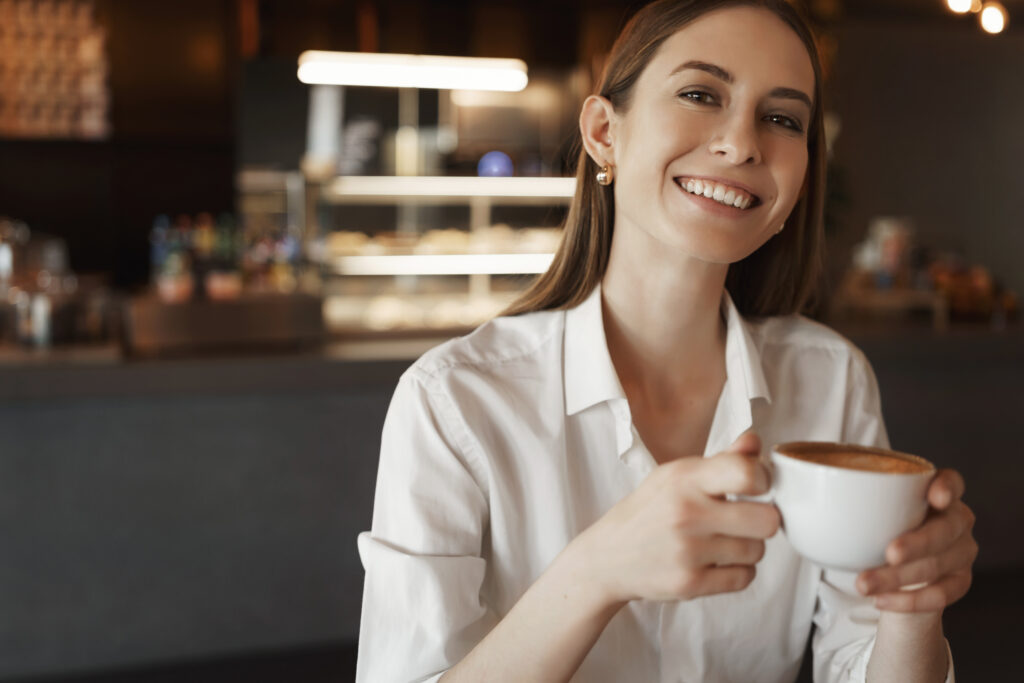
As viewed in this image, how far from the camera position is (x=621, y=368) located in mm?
1311

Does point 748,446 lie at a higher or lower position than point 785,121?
lower

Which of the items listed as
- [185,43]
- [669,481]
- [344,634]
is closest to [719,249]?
[669,481]

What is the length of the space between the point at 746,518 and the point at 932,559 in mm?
159

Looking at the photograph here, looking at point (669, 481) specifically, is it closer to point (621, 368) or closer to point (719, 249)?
point (719, 249)

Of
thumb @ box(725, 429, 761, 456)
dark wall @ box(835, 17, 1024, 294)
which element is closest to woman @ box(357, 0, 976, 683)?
thumb @ box(725, 429, 761, 456)

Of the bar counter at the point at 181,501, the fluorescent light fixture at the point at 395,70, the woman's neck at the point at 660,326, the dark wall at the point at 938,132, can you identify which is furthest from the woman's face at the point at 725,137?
the fluorescent light fixture at the point at 395,70

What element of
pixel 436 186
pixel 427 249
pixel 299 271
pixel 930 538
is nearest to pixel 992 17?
pixel 930 538

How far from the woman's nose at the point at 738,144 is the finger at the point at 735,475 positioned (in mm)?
439

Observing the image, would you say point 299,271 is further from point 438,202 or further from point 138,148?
point 138,148

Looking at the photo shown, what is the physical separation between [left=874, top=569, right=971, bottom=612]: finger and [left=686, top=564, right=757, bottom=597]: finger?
0.11 m

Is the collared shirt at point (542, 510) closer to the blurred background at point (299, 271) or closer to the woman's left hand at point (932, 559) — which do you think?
the woman's left hand at point (932, 559)

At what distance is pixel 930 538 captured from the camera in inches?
29.9

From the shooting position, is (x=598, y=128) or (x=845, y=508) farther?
(x=598, y=128)

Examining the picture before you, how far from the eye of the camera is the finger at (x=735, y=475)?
0.74 m
